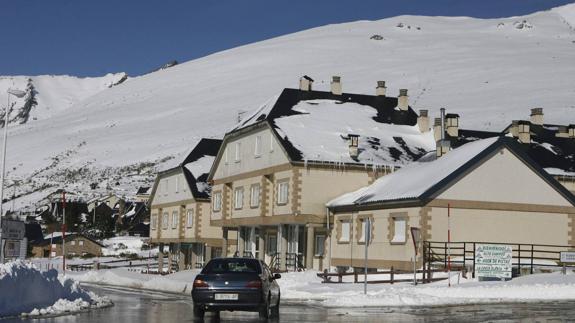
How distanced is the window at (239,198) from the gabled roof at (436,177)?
37.1 feet

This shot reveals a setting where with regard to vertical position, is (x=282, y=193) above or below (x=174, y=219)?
above

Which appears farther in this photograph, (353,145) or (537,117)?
(537,117)

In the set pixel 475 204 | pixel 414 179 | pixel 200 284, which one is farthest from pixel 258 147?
pixel 200 284

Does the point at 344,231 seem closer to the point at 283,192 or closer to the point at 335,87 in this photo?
the point at 283,192

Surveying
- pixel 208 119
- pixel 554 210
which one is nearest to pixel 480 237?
pixel 554 210

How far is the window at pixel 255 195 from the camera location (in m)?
56.2

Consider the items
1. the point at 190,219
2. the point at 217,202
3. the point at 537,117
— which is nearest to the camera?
the point at 537,117

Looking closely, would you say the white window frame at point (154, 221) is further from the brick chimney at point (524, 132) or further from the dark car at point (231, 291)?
the dark car at point (231, 291)

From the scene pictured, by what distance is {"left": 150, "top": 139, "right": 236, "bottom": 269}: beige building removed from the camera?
230 feet

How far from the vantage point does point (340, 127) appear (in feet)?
182

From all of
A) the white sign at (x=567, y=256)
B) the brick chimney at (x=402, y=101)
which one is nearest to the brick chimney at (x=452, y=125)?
the brick chimney at (x=402, y=101)

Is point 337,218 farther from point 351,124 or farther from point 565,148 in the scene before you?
point 565,148

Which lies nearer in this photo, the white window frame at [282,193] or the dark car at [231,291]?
the dark car at [231,291]

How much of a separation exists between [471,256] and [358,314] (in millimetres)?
18196
